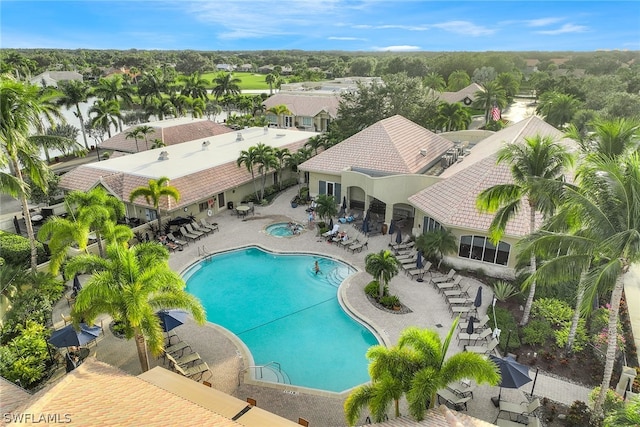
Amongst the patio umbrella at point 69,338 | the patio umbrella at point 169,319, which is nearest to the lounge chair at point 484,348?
the patio umbrella at point 169,319

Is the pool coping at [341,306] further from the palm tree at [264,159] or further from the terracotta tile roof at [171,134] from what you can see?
the terracotta tile roof at [171,134]

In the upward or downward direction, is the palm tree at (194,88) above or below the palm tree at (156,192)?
above

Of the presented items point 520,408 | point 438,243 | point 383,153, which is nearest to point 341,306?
point 438,243

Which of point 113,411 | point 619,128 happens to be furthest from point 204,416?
point 619,128

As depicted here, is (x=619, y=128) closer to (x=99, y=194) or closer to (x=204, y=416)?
(x=204, y=416)

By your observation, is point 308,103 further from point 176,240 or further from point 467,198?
point 467,198

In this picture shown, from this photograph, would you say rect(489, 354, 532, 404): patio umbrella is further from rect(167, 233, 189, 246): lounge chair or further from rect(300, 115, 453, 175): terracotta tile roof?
rect(167, 233, 189, 246): lounge chair
